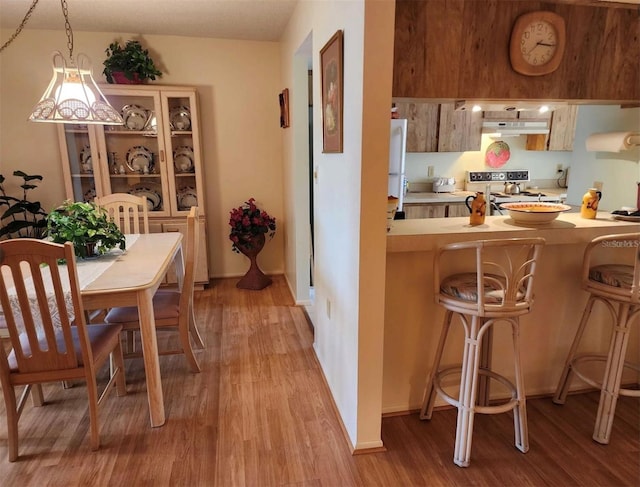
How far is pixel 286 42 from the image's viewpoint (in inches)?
137

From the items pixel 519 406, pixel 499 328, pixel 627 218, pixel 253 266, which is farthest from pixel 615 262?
pixel 253 266

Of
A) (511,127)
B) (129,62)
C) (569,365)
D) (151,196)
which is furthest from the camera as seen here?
(511,127)

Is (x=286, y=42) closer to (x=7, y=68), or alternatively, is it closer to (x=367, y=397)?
(x=7, y=68)

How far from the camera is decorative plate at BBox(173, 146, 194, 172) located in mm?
3852

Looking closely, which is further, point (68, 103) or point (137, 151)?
point (137, 151)

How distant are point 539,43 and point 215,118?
2949mm

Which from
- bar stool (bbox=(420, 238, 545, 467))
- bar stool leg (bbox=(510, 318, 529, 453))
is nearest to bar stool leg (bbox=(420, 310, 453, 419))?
bar stool (bbox=(420, 238, 545, 467))

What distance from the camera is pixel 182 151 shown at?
386cm

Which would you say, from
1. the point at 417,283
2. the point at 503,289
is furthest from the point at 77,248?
the point at 503,289

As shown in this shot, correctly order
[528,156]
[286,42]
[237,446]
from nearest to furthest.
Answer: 1. [237,446]
2. [286,42]
3. [528,156]

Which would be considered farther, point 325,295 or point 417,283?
point 325,295

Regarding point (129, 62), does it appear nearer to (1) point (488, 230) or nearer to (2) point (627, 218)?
(1) point (488, 230)

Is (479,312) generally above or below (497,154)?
below

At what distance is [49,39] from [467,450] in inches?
175
